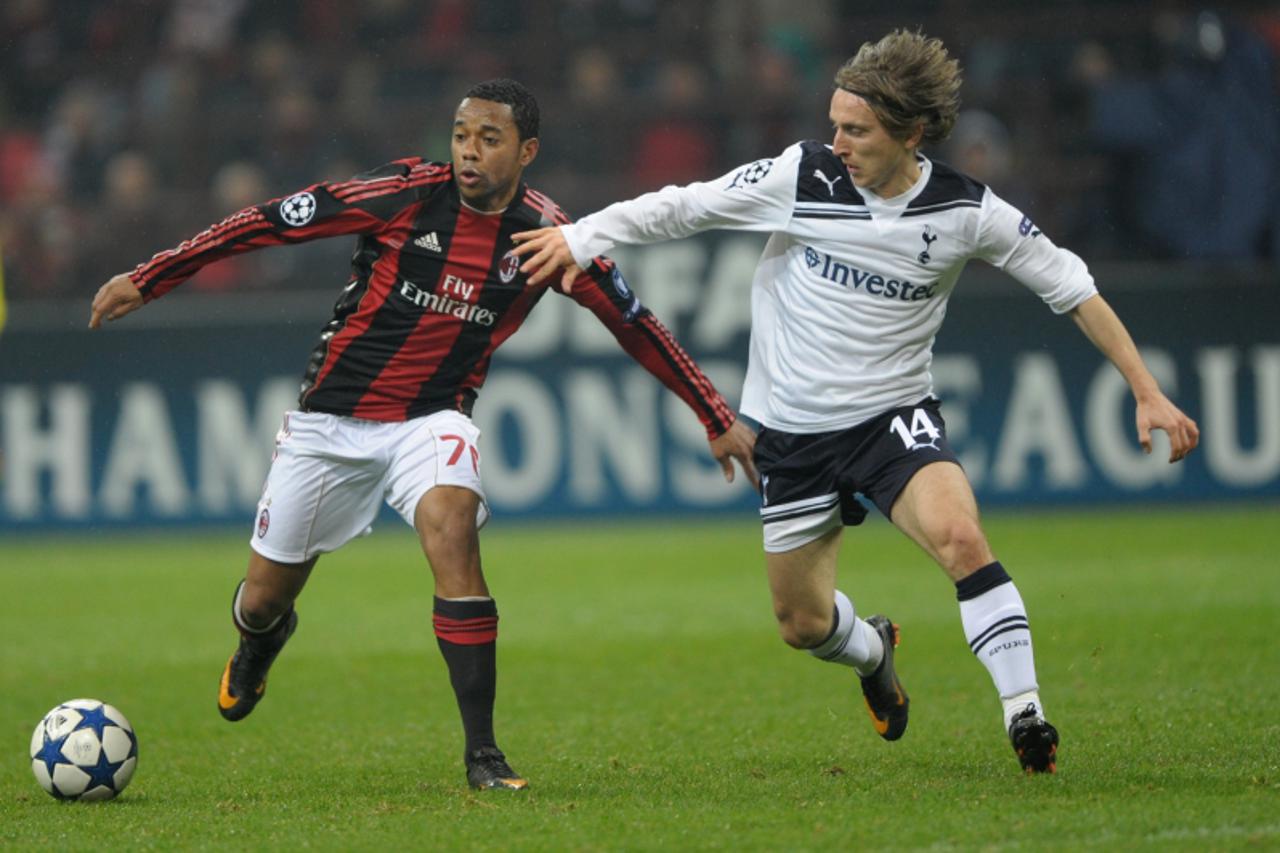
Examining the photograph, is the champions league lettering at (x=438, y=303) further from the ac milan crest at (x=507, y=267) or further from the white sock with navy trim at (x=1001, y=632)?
the white sock with navy trim at (x=1001, y=632)

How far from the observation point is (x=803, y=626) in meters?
5.92

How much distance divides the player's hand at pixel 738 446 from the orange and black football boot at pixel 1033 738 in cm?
132

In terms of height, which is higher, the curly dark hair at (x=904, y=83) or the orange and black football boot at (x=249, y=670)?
the curly dark hair at (x=904, y=83)

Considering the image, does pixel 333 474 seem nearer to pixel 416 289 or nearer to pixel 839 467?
pixel 416 289

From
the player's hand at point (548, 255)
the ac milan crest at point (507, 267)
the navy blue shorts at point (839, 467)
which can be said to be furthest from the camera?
the ac milan crest at point (507, 267)

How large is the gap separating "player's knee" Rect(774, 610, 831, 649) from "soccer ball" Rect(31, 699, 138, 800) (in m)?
2.08

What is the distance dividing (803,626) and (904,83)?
1756 millimetres

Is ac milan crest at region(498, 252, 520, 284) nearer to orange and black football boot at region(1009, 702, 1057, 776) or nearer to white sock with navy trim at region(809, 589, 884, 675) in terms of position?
white sock with navy trim at region(809, 589, 884, 675)

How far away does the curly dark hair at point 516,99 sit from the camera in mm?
5883

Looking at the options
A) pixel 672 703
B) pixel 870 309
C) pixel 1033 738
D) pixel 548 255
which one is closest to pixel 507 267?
pixel 548 255

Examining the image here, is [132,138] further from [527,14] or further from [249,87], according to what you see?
[527,14]

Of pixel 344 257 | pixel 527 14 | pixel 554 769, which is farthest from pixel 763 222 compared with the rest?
pixel 527 14

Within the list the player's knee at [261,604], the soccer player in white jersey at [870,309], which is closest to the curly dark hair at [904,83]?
the soccer player in white jersey at [870,309]

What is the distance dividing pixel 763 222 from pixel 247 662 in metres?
2.57
